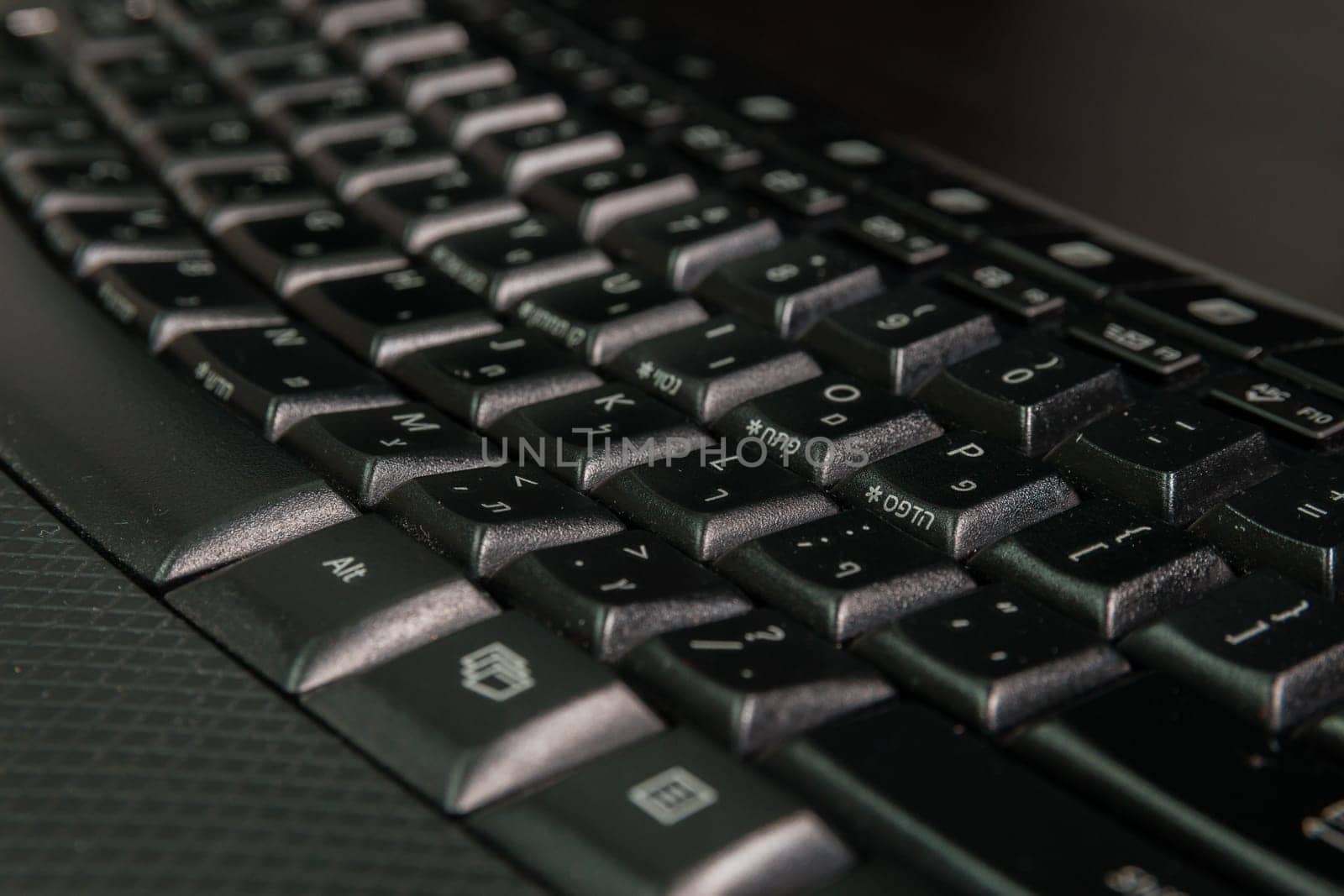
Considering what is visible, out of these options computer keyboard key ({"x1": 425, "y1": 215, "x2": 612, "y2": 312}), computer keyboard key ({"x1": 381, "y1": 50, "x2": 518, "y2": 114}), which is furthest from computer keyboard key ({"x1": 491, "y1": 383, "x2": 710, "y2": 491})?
computer keyboard key ({"x1": 381, "y1": 50, "x2": 518, "y2": 114})

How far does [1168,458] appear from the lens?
1.87 feet

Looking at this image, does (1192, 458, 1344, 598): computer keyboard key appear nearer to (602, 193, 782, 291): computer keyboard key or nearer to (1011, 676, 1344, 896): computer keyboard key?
(1011, 676, 1344, 896): computer keyboard key

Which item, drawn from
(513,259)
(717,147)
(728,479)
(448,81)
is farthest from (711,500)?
(448,81)

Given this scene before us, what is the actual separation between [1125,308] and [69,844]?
498 millimetres

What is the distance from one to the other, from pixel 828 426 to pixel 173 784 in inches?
11.2

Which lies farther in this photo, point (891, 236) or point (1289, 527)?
point (891, 236)

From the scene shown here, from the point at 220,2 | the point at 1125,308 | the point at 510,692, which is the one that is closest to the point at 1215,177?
the point at 1125,308

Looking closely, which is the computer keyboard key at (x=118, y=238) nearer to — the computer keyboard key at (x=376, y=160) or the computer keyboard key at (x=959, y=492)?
the computer keyboard key at (x=376, y=160)

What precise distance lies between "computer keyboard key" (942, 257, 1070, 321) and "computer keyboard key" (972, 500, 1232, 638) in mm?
156

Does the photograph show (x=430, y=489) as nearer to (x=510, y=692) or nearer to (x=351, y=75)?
(x=510, y=692)

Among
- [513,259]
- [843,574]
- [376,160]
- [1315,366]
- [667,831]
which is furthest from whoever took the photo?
[376,160]

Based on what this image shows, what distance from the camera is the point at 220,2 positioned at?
102 cm

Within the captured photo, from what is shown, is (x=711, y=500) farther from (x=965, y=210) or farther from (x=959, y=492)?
(x=965, y=210)

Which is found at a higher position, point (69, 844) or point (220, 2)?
point (220, 2)
